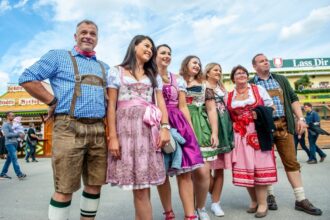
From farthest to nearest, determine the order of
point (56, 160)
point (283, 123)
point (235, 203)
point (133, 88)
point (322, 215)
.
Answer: point (235, 203), point (283, 123), point (322, 215), point (133, 88), point (56, 160)

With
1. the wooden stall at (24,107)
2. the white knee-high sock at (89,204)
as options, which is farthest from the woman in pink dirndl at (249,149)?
the wooden stall at (24,107)

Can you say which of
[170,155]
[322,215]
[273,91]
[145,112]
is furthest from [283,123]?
[145,112]

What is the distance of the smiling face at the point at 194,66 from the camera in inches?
136

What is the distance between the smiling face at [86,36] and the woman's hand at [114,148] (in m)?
0.83

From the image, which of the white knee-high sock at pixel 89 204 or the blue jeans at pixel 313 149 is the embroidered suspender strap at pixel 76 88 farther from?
the blue jeans at pixel 313 149

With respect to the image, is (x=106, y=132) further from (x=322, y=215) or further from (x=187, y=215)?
(x=322, y=215)

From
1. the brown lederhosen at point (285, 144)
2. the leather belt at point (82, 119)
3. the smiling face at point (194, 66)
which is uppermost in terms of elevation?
the smiling face at point (194, 66)

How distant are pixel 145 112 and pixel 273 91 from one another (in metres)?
1.95

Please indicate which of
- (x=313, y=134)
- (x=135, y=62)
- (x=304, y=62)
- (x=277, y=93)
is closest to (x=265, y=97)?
(x=277, y=93)

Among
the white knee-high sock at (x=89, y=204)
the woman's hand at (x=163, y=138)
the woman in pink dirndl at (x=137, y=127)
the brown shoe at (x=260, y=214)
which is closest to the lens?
the woman in pink dirndl at (x=137, y=127)

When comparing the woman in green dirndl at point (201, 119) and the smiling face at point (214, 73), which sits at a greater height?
the smiling face at point (214, 73)

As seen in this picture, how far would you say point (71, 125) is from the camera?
2393 millimetres

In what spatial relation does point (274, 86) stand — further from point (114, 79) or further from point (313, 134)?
point (313, 134)

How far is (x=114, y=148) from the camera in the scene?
92.0 inches
